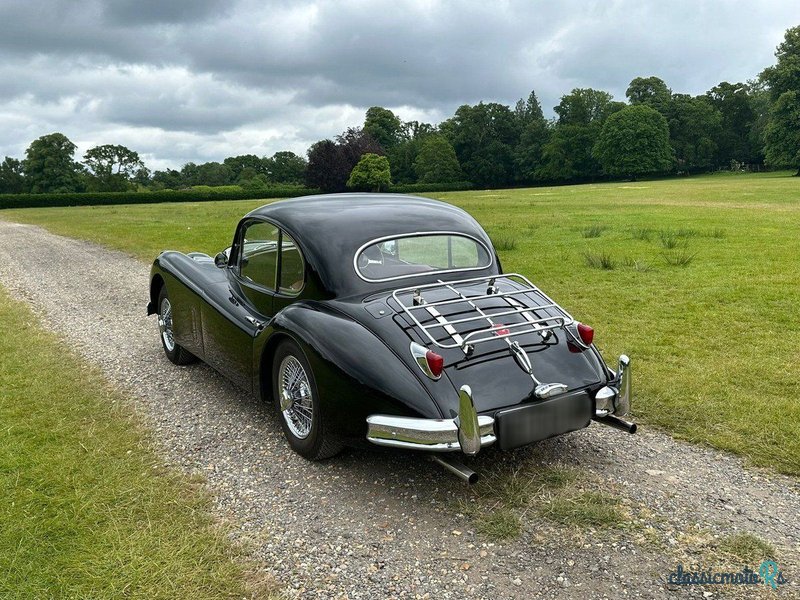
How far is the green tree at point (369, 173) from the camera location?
7206 centimetres

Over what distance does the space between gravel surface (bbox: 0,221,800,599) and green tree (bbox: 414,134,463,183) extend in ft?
289

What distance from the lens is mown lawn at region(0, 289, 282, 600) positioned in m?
2.87

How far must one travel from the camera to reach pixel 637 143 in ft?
248

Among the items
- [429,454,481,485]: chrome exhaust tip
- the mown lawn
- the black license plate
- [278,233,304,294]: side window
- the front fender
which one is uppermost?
[278,233,304,294]: side window

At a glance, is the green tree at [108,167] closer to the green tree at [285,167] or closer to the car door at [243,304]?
the green tree at [285,167]

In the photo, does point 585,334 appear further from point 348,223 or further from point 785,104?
point 785,104

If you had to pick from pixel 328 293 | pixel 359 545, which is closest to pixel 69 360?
pixel 328 293

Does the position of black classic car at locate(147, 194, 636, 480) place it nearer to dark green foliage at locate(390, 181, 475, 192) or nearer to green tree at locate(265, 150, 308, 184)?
dark green foliage at locate(390, 181, 475, 192)

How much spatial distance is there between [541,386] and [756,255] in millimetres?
10667

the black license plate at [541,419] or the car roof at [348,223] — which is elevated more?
the car roof at [348,223]

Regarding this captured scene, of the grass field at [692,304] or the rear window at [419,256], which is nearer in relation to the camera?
the rear window at [419,256]

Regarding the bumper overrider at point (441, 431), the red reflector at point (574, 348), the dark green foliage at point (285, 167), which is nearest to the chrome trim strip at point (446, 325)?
the bumper overrider at point (441, 431)

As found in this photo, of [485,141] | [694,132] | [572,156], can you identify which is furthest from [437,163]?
[694,132]

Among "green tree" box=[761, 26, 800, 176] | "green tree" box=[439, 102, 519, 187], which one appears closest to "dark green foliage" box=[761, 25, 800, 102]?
"green tree" box=[761, 26, 800, 176]
